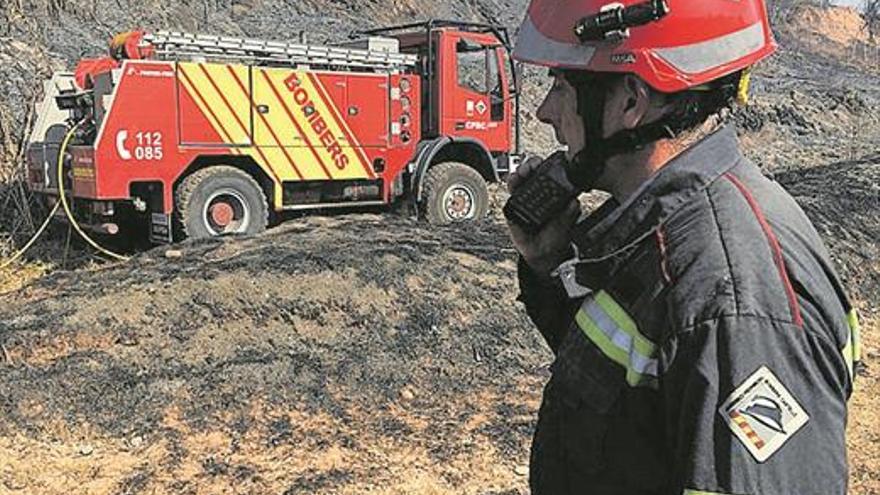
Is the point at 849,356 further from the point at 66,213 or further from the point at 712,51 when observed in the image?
the point at 66,213

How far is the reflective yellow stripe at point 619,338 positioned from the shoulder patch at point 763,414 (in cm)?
13

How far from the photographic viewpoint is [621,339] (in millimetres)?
1340

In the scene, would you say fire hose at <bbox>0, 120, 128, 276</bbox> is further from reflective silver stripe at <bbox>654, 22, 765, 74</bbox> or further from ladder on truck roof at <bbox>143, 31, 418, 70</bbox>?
reflective silver stripe at <bbox>654, 22, 765, 74</bbox>

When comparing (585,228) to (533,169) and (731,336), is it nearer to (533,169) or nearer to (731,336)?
(533,169)

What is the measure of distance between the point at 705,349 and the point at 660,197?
0.26 m

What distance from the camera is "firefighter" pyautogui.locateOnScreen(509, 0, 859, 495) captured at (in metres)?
1.20

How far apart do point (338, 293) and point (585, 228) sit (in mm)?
4794

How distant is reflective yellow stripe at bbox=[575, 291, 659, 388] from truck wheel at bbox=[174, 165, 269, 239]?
28.3 feet

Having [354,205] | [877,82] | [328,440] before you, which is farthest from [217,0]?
[877,82]

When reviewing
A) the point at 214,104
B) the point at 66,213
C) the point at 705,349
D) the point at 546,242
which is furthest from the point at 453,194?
the point at 705,349

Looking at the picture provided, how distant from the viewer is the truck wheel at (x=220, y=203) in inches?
382

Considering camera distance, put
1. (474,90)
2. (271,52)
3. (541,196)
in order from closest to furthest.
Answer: (541,196) → (271,52) → (474,90)

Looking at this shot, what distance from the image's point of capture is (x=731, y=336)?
3.94 feet

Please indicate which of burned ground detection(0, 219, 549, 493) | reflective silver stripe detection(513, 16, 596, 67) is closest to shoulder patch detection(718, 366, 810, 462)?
reflective silver stripe detection(513, 16, 596, 67)
